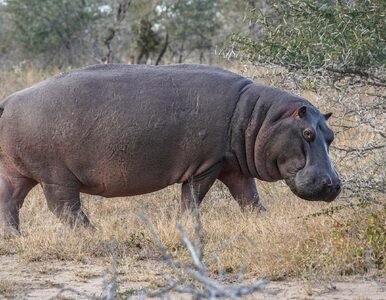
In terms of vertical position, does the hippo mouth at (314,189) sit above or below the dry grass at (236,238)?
above

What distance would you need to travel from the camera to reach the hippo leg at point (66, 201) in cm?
687

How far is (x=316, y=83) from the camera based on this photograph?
6852 millimetres

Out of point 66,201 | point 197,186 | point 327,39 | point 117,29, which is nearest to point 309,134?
point 327,39

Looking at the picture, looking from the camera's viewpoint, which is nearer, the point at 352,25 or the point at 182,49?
the point at 352,25

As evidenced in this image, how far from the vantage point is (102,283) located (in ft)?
17.4

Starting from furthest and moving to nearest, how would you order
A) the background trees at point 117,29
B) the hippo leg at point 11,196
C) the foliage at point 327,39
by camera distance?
1. the background trees at point 117,29
2. the hippo leg at point 11,196
3. the foliage at point 327,39

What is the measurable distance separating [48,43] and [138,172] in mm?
13752

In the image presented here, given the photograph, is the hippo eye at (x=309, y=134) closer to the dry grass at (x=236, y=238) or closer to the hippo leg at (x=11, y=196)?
the dry grass at (x=236, y=238)

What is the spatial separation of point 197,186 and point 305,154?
0.93 metres

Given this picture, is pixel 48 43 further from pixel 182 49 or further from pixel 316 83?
pixel 316 83

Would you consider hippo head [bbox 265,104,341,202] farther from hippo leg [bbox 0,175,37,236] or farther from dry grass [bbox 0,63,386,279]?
hippo leg [bbox 0,175,37,236]

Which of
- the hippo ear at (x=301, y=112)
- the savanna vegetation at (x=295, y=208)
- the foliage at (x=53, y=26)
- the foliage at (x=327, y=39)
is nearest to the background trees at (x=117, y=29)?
Result: the foliage at (x=53, y=26)

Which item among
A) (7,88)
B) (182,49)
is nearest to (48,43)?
(182,49)

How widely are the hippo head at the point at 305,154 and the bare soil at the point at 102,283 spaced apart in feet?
4.27
